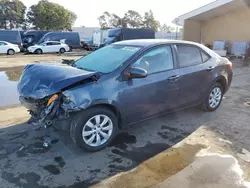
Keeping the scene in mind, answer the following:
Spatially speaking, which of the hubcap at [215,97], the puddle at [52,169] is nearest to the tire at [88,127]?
the puddle at [52,169]

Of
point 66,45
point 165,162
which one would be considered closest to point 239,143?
point 165,162

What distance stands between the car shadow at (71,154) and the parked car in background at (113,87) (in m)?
0.28

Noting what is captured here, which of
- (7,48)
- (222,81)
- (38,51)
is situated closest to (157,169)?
(222,81)

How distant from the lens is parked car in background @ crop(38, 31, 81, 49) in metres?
26.6

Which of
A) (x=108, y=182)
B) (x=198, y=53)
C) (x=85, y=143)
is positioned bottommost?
(x=108, y=182)

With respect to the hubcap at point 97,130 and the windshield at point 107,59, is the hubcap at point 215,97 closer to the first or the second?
the windshield at point 107,59

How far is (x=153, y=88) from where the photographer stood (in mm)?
4051

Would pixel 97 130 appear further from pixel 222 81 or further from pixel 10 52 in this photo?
pixel 10 52

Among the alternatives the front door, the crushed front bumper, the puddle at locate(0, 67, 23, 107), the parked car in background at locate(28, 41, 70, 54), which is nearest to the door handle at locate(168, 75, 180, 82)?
the front door

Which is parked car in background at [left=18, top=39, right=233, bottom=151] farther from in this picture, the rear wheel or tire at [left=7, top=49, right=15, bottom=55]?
the rear wheel

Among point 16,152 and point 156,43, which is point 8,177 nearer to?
point 16,152

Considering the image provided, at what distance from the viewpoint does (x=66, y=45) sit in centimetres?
2592

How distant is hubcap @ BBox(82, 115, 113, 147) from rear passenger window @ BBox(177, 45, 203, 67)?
1.83 metres

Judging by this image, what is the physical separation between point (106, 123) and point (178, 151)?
119 centimetres
